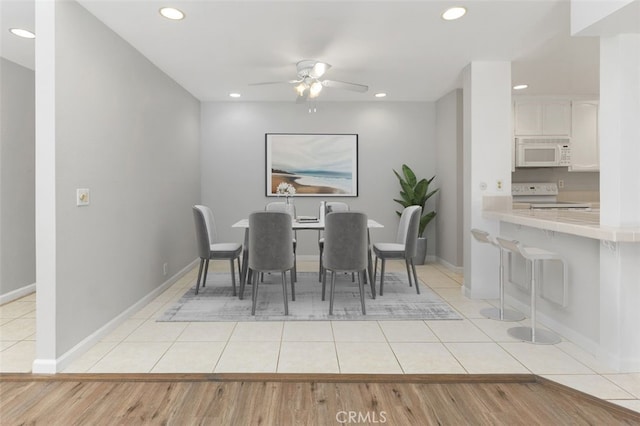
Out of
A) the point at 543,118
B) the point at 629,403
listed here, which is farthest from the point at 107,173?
the point at 543,118

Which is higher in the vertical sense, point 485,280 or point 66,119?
point 66,119


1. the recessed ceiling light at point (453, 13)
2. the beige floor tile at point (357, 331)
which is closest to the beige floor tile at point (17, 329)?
the beige floor tile at point (357, 331)

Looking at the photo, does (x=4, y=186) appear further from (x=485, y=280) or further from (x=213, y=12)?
(x=485, y=280)

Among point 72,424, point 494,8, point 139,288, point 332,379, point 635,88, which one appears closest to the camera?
point 72,424

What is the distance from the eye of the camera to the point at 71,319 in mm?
2654

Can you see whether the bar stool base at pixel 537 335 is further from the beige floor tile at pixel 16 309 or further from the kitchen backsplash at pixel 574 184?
the beige floor tile at pixel 16 309

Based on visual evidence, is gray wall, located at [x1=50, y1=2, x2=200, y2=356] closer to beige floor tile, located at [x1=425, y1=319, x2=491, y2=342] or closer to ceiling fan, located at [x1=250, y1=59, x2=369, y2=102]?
ceiling fan, located at [x1=250, y1=59, x2=369, y2=102]

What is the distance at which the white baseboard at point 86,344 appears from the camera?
2.44 meters

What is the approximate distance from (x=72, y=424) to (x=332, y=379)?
135 centimetres

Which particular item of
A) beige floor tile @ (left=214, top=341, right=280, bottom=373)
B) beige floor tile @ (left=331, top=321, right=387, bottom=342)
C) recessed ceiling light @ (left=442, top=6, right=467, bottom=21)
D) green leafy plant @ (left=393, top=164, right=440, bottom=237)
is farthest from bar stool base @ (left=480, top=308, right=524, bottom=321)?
recessed ceiling light @ (left=442, top=6, right=467, bottom=21)

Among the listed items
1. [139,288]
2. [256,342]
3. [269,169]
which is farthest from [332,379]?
[269,169]

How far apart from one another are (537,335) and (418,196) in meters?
3.09

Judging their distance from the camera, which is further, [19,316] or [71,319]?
[19,316]

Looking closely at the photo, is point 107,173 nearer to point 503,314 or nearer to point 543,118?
point 503,314
